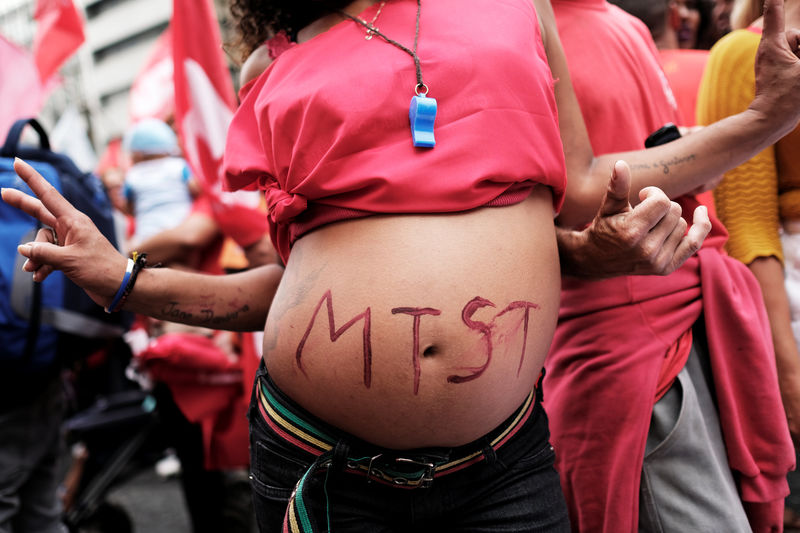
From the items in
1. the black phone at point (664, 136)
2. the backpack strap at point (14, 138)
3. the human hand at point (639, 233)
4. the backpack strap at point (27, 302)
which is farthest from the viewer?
the backpack strap at point (14, 138)

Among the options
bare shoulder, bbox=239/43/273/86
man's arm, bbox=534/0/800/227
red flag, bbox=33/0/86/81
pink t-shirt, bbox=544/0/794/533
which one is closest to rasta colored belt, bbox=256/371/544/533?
pink t-shirt, bbox=544/0/794/533

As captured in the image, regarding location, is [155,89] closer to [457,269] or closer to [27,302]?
[27,302]

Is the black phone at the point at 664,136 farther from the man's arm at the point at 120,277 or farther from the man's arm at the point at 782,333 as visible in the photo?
the man's arm at the point at 120,277

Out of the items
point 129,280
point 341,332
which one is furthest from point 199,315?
point 341,332

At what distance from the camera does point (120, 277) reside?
4.52 feet

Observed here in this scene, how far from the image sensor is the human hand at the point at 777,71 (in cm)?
125

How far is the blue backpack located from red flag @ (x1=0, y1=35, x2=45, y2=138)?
601 millimetres

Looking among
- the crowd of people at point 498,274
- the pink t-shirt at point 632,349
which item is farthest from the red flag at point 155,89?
the pink t-shirt at point 632,349

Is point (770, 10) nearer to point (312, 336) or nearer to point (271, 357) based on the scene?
point (312, 336)

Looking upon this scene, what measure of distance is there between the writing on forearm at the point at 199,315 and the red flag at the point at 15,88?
79.5 inches

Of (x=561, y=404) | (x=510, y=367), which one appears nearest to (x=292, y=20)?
(x=510, y=367)

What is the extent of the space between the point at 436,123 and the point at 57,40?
3.85 meters

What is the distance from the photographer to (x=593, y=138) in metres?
1.48

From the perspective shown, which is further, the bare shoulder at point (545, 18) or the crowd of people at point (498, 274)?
the bare shoulder at point (545, 18)
